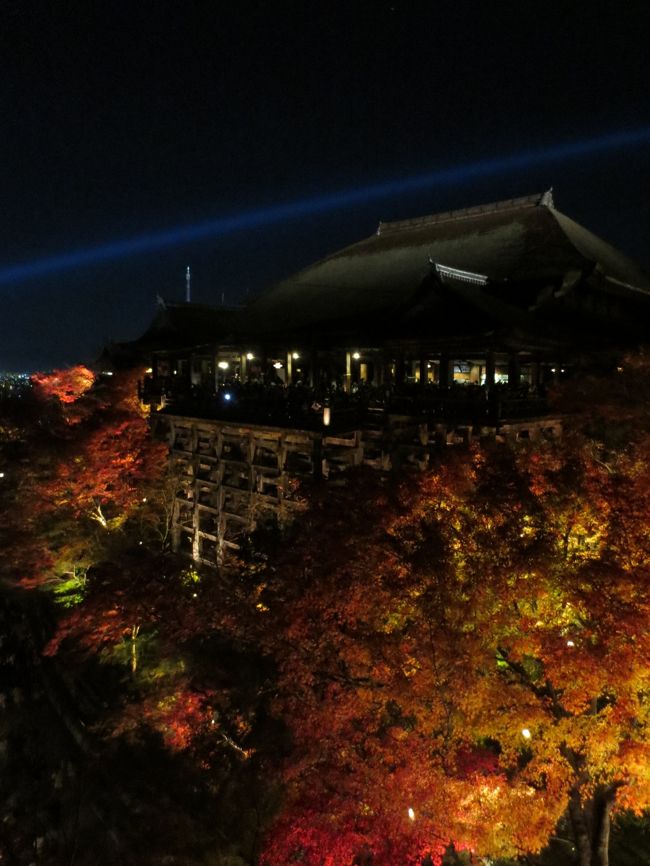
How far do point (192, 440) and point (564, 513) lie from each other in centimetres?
1506

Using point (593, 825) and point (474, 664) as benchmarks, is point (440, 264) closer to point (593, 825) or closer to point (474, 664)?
point (474, 664)

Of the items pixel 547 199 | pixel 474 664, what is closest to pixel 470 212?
pixel 547 199

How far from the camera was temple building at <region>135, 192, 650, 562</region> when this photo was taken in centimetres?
1565

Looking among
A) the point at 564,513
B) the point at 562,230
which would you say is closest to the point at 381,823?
the point at 564,513

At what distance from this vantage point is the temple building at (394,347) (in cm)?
1565

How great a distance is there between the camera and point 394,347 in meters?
17.5

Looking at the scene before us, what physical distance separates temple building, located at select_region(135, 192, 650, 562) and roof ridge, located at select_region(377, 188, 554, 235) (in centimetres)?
7

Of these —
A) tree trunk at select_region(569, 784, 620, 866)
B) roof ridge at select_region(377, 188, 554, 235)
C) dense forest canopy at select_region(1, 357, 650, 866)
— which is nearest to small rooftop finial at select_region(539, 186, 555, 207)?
roof ridge at select_region(377, 188, 554, 235)

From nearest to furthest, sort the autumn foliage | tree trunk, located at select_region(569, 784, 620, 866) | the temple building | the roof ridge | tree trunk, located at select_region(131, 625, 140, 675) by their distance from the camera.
→ 1. the autumn foliage
2. tree trunk, located at select_region(569, 784, 620, 866)
3. the temple building
4. tree trunk, located at select_region(131, 625, 140, 675)
5. the roof ridge

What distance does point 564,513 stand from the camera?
30.8 feet

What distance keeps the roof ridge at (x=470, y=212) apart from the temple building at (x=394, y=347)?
72 mm

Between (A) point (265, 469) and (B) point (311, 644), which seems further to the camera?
(A) point (265, 469)

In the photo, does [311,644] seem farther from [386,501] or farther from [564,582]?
[564,582]

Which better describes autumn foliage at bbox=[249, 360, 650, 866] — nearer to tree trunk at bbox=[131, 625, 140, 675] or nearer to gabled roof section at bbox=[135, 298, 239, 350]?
tree trunk at bbox=[131, 625, 140, 675]
